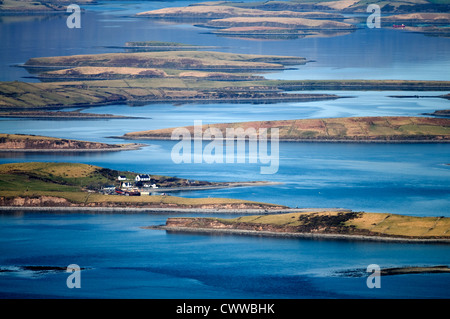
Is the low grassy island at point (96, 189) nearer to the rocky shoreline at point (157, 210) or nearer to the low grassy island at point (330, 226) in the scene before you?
the rocky shoreline at point (157, 210)

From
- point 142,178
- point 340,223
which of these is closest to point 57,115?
point 142,178

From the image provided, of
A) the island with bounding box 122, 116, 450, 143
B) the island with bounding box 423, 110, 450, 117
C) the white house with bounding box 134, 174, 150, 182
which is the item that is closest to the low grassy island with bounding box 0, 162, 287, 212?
the white house with bounding box 134, 174, 150, 182

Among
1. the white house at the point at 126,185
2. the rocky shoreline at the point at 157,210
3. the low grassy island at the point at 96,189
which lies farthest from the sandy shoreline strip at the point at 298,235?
the white house at the point at 126,185

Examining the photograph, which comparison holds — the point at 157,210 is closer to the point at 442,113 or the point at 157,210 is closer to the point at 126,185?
the point at 126,185

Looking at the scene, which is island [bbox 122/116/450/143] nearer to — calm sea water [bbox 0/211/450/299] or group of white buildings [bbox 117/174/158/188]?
group of white buildings [bbox 117/174/158/188]

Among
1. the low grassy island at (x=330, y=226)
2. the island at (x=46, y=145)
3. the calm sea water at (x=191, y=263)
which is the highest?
the island at (x=46, y=145)
